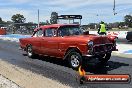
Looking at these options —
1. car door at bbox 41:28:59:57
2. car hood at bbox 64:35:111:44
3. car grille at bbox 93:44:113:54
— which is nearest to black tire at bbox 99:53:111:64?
car grille at bbox 93:44:113:54

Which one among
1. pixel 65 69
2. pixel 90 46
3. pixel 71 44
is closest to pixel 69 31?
pixel 71 44

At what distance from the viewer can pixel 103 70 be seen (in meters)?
11.6

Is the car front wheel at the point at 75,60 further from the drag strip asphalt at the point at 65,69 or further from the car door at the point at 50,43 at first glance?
the car door at the point at 50,43

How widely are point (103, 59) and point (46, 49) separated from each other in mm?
2608

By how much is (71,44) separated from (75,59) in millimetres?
598

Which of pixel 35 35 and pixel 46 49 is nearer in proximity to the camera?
pixel 46 49

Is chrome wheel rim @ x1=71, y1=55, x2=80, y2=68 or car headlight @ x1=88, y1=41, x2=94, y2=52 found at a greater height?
car headlight @ x1=88, y1=41, x2=94, y2=52

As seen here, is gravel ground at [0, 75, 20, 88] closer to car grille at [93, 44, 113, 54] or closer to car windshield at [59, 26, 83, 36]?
car grille at [93, 44, 113, 54]

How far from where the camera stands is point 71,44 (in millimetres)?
12008

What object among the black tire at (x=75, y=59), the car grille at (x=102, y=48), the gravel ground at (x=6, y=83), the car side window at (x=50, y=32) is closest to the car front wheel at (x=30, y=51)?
the car side window at (x=50, y=32)

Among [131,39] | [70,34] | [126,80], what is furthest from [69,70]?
[131,39]

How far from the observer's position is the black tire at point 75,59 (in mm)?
11672

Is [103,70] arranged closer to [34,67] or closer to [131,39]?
[34,67]

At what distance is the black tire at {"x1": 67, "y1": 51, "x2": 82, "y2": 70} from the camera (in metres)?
11.7
